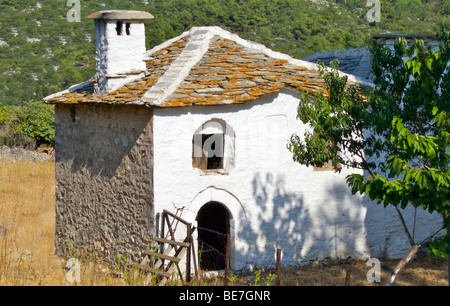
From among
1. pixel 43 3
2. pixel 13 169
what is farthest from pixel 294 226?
pixel 43 3

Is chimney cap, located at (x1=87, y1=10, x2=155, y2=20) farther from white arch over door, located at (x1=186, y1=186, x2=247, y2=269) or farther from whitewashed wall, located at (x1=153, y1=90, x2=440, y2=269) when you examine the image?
white arch over door, located at (x1=186, y1=186, x2=247, y2=269)

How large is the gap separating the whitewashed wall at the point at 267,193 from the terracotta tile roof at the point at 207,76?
27 cm

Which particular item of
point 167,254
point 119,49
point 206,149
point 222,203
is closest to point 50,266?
point 167,254

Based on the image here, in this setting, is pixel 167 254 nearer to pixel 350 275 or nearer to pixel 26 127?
pixel 350 275

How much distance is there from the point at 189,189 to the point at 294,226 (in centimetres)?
220

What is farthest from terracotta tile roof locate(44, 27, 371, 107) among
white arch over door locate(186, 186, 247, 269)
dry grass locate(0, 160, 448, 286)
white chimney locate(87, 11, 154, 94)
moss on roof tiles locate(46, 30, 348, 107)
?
dry grass locate(0, 160, 448, 286)

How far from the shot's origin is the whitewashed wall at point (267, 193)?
1153cm

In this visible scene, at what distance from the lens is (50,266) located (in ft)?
41.8

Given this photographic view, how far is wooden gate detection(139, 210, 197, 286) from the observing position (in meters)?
10.9

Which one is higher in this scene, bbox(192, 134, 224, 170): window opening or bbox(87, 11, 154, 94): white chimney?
bbox(87, 11, 154, 94): white chimney

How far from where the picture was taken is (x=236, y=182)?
38.9 feet

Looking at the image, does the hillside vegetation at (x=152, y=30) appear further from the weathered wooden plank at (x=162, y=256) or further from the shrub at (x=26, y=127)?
the weathered wooden plank at (x=162, y=256)

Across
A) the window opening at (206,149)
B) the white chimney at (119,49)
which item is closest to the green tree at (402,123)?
the window opening at (206,149)

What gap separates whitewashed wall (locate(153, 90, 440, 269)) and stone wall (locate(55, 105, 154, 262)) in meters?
0.47
